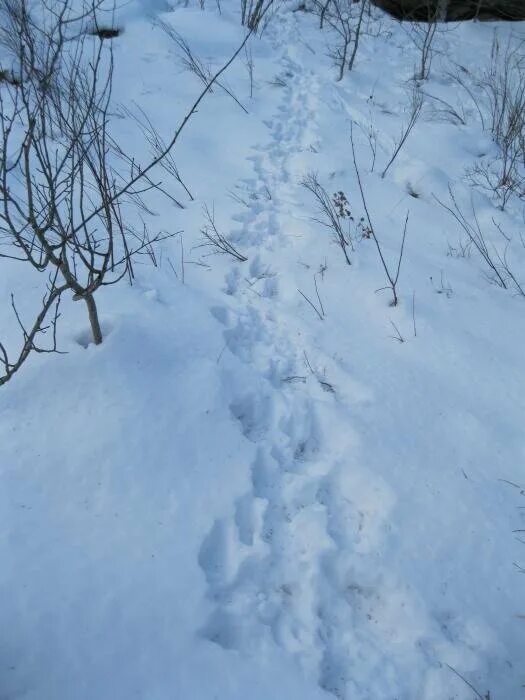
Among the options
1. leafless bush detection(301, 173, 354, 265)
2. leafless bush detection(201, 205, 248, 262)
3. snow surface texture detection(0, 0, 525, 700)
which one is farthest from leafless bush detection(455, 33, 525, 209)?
leafless bush detection(201, 205, 248, 262)

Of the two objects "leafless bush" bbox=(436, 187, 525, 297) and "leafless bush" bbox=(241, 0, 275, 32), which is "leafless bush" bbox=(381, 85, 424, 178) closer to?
"leafless bush" bbox=(436, 187, 525, 297)

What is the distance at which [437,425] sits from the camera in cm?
192

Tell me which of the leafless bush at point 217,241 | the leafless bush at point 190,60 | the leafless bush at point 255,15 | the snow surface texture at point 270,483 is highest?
the leafless bush at point 255,15

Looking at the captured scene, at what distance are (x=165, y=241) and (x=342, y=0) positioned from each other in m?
5.38

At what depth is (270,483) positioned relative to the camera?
1.71 m

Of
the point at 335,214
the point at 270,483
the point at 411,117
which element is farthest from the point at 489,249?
the point at 270,483

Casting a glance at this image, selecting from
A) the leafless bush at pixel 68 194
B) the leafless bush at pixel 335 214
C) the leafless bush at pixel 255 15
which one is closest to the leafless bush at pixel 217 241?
the leafless bush at pixel 68 194

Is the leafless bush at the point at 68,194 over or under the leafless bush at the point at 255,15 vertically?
under

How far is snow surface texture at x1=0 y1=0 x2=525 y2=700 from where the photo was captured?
130cm

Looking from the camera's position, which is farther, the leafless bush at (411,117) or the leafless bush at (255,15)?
the leafless bush at (255,15)

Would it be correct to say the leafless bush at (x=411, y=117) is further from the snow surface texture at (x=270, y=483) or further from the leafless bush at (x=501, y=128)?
the snow surface texture at (x=270, y=483)

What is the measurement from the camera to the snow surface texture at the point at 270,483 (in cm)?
130

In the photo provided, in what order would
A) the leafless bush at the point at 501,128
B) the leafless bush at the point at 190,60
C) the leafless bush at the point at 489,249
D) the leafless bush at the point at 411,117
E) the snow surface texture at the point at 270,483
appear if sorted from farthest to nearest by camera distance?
the leafless bush at the point at 190,60 < the leafless bush at the point at 411,117 < the leafless bush at the point at 501,128 < the leafless bush at the point at 489,249 < the snow surface texture at the point at 270,483

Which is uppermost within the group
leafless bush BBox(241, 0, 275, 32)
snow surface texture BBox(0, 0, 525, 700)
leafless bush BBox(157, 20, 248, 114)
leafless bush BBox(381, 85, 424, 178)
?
leafless bush BBox(241, 0, 275, 32)
